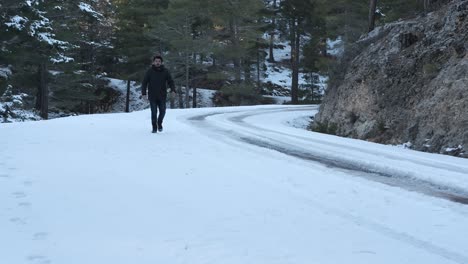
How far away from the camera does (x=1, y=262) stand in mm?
2877

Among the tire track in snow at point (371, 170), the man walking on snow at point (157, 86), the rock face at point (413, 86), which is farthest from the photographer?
the man walking on snow at point (157, 86)

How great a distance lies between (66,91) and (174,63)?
8942 millimetres

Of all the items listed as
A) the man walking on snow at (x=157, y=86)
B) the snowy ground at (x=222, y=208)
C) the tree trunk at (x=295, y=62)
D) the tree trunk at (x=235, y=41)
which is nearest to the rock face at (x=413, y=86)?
the snowy ground at (x=222, y=208)

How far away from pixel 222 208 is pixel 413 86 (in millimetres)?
8731

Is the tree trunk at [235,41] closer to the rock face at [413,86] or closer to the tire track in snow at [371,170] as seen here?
the rock face at [413,86]

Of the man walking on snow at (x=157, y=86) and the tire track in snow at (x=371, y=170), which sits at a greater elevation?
the man walking on snow at (x=157, y=86)

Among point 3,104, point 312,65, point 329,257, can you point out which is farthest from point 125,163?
point 312,65

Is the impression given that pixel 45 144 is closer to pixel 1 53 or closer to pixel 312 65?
pixel 1 53

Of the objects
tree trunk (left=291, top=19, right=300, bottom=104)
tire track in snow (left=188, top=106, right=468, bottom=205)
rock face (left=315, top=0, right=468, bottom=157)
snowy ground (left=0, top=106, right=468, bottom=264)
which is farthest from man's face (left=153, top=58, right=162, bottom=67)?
tree trunk (left=291, top=19, right=300, bottom=104)

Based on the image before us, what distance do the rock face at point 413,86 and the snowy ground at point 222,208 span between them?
7.35 ft

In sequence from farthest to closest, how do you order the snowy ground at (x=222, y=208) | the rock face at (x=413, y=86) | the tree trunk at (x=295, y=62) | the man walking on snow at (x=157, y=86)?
the tree trunk at (x=295, y=62), the man walking on snow at (x=157, y=86), the rock face at (x=413, y=86), the snowy ground at (x=222, y=208)

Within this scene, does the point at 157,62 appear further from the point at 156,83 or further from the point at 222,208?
the point at 222,208

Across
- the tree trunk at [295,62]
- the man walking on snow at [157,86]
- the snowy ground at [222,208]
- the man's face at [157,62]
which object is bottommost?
the snowy ground at [222,208]

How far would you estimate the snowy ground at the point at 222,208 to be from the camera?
3.06 m
